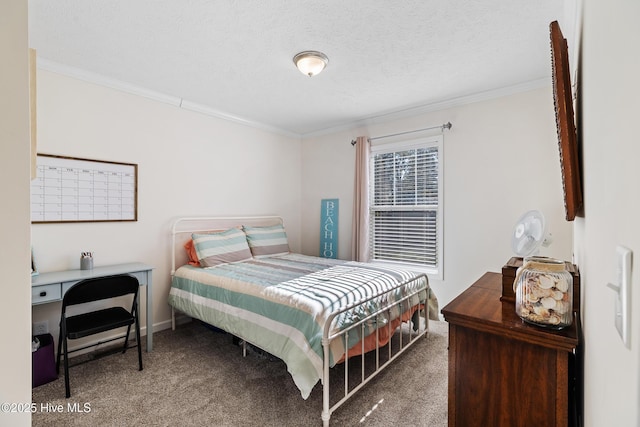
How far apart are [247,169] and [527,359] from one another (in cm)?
365

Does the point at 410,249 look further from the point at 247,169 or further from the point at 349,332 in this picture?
the point at 247,169

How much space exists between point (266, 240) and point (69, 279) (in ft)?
6.51

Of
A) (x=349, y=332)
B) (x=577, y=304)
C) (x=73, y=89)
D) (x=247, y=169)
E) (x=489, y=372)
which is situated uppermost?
(x=73, y=89)

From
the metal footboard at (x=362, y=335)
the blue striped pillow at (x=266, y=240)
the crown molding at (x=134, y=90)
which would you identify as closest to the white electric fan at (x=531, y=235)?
the metal footboard at (x=362, y=335)

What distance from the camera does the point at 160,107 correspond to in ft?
10.4

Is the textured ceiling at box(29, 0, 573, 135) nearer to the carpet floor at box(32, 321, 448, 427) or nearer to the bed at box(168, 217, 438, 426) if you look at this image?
the bed at box(168, 217, 438, 426)

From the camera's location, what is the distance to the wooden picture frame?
0.92m

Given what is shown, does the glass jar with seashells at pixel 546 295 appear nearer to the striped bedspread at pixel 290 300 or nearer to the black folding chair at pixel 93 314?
the striped bedspread at pixel 290 300

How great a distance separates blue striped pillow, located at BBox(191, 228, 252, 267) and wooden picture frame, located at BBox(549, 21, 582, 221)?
9.72 ft

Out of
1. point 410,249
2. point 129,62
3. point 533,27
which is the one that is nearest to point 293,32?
point 129,62

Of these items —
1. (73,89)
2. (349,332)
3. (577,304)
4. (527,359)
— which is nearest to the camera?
(527,359)

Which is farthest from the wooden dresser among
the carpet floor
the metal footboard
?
the carpet floor

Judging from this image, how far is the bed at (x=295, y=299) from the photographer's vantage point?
6.03 feet

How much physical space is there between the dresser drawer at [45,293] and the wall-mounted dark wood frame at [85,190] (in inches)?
24.8
